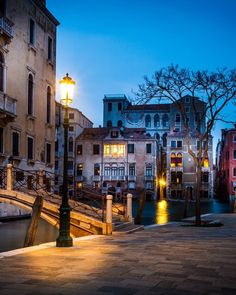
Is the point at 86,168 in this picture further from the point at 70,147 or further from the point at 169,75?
the point at 169,75

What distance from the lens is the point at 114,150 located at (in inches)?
2518

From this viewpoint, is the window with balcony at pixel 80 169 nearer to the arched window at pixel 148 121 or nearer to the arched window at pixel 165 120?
the arched window at pixel 148 121

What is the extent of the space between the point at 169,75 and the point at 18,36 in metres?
10.9

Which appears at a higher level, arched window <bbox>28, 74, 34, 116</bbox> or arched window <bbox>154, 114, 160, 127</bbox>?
arched window <bbox>154, 114, 160, 127</bbox>

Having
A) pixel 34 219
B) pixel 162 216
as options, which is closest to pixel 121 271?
pixel 34 219

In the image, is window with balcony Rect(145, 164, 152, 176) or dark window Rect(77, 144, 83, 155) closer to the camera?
window with balcony Rect(145, 164, 152, 176)

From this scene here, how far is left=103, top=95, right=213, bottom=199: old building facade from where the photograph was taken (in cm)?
6769

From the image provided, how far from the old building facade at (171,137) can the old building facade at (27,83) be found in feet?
109

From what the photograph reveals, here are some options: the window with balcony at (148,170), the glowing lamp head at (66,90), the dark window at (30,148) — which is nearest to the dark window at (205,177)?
the window with balcony at (148,170)

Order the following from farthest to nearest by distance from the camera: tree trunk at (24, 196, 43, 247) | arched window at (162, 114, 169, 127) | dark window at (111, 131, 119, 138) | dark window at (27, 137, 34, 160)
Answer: arched window at (162, 114, 169, 127), dark window at (111, 131, 119, 138), dark window at (27, 137, 34, 160), tree trunk at (24, 196, 43, 247)

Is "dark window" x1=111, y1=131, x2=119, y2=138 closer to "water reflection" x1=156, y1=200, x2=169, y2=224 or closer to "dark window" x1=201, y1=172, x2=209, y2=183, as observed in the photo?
"dark window" x1=201, y1=172, x2=209, y2=183

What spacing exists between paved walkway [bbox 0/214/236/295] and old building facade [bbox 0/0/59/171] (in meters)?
15.6

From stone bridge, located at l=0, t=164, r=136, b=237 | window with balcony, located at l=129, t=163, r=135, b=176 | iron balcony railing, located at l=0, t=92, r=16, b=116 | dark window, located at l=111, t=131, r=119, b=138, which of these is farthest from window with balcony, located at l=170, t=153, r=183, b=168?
stone bridge, located at l=0, t=164, r=136, b=237

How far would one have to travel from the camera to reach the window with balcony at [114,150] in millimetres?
63844
